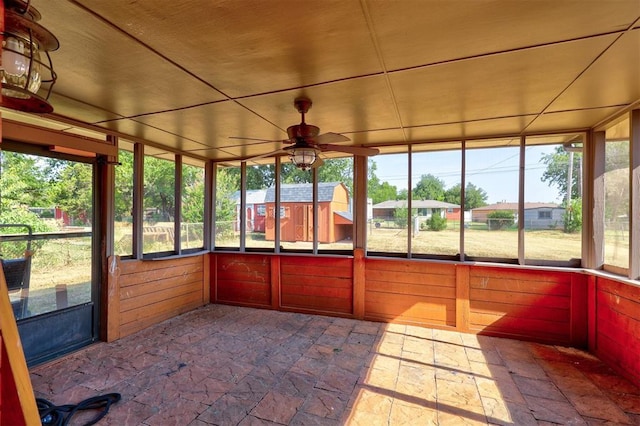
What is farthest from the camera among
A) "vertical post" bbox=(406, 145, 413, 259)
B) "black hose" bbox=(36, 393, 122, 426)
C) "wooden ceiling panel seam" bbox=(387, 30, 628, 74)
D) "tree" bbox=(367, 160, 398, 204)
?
"tree" bbox=(367, 160, 398, 204)

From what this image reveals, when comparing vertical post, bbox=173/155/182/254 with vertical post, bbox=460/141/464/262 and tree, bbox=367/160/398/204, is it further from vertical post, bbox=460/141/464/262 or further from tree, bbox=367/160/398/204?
vertical post, bbox=460/141/464/262

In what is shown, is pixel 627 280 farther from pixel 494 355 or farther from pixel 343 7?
pixel 343 7

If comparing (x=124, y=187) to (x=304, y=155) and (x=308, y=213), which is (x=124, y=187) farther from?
(x=304, y=155)

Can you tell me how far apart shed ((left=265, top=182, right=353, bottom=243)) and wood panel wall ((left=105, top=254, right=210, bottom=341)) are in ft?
4.23

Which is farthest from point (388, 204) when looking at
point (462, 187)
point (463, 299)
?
point (463, 299)

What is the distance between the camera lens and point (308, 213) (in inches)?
178

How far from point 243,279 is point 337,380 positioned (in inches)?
99.6

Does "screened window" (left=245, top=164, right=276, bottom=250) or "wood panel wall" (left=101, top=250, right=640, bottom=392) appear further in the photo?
"screened window" (left=245, top=164, right=276, bottom=250)

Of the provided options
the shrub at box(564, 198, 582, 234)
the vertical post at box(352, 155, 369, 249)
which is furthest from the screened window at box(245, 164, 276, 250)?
the shrub at box(564, 198, 582, 234)

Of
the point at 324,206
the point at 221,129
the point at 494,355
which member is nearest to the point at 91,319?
the point at 221,129

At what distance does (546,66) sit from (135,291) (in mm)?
4541

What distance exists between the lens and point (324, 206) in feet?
14.6

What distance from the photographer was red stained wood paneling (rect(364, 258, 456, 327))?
378 centimetres

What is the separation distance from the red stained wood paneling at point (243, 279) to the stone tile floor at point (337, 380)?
908 mm
